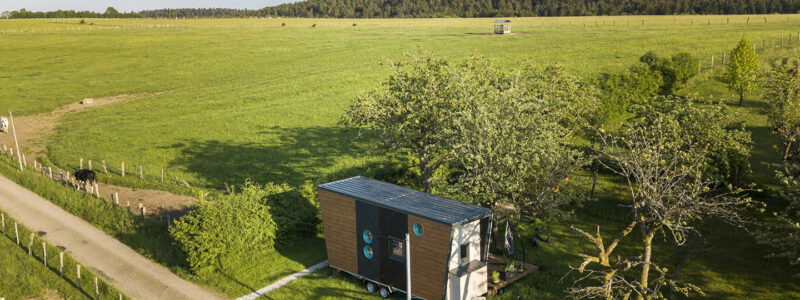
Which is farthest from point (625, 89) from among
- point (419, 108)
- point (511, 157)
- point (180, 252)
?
point (180, 252)

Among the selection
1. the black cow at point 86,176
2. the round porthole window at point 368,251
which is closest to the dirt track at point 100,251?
the black cow at point 86,176

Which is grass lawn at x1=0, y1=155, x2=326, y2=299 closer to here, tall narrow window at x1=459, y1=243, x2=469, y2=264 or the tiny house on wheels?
the tiny house on wheels

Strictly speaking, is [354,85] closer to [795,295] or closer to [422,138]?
[422,138]

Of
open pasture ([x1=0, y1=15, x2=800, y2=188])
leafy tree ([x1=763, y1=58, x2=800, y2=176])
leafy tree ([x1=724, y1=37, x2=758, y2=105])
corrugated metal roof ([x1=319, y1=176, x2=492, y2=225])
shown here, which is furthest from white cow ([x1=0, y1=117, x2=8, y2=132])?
leafy tree ([x1=724, y1=37, x2=758, y2=105])

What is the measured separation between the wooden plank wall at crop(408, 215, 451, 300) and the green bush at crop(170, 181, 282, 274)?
946 cm

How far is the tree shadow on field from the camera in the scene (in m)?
47.7

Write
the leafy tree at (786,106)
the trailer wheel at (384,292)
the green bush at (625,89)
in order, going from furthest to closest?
the green bush at (625,89), the leafy tree at (786,106), the trailer wheel at (384,292)

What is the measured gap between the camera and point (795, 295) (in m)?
26.5

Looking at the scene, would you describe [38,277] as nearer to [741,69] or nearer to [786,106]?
[786,106]

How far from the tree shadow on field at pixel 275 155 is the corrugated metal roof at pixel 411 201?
17.3m

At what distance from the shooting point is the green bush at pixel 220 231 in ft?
98.1

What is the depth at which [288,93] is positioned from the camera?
79.6m

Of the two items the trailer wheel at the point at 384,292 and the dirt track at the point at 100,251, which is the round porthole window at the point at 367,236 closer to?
the trailer wheel at the point at 384,292

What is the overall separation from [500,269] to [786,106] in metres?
22.7
